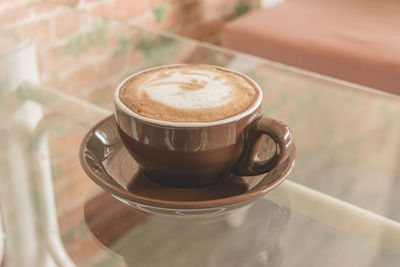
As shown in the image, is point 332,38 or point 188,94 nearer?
point 188,94

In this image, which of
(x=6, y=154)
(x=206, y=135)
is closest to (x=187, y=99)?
(x=206, y=135)

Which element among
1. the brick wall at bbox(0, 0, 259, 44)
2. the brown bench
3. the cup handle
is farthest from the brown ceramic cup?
the brown bench

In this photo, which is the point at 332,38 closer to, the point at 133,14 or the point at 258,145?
the point at 133,14

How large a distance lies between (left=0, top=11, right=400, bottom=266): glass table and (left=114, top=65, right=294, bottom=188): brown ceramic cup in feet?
0.15

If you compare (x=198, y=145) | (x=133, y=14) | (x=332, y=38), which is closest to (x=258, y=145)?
(x=198, y=145)

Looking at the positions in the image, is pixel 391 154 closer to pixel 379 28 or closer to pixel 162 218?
pixel 162 218

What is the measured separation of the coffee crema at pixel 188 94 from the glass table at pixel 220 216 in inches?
3.8

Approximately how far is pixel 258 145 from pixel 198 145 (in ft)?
0.21

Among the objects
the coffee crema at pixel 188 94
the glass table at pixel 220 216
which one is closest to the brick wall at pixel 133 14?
the glass table at pixel 220 216

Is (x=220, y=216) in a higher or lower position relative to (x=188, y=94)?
lower

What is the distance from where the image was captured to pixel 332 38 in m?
1.19

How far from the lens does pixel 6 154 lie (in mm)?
569

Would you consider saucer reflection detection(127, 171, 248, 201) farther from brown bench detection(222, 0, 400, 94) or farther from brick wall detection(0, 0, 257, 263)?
brown bench detection(222, 0, 400, 94)

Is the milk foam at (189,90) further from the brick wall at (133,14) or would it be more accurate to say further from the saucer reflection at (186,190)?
the brick wall at (133,14)
